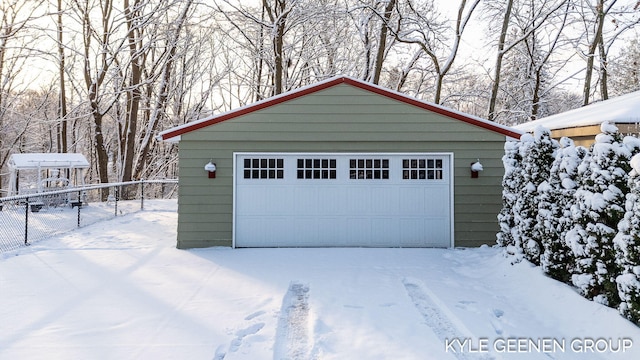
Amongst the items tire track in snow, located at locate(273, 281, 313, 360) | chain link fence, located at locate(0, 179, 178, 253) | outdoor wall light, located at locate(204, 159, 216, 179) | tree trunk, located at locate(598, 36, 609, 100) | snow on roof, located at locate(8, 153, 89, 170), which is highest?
tree trunk, located at locate(598, 36, 609, 100)

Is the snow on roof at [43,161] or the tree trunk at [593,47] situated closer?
the snow on roof at [43,161]

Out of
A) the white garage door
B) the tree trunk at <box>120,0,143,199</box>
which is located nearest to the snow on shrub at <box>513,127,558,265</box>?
the white garage door

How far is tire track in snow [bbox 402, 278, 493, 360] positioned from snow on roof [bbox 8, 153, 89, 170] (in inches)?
542

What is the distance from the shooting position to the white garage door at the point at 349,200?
789 cm

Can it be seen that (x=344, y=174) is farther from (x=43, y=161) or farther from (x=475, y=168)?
(x=43, y=161)

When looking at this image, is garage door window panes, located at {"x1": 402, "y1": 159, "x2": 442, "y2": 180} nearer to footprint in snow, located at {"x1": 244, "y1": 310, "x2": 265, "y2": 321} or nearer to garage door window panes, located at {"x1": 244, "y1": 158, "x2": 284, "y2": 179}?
garage door window panes, located at {"x1": 244, "y1": 158, "x2": 284, "y2": 179}

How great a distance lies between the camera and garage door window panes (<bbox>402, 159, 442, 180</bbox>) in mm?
7961

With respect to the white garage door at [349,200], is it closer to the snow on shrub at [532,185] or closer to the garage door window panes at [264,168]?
the garage door window panes at [264,168]

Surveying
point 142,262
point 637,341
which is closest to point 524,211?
point 637,341

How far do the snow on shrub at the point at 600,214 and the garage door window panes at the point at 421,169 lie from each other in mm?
3392

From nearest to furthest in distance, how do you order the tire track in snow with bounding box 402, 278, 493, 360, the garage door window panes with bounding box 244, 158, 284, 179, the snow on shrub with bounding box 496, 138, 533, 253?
1. the tire track in snow with bounding box 402, 278, 493, 360
2. the snow on shrub with bounding box 496, 138, 533, 253
3. the garage door window panes with bounding box 244, 158, 284, 179

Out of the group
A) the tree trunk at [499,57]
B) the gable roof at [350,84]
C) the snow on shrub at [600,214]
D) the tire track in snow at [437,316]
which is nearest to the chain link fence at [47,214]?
the gable roof at [350,84]

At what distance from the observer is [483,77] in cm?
1891

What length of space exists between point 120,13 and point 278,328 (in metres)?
16.8
